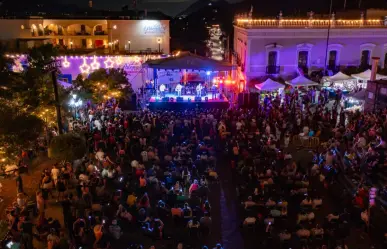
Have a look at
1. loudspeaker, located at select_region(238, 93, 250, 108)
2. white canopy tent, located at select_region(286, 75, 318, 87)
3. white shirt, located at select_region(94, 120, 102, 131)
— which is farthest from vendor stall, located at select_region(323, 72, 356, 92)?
white shirt, located at select_region(94, 120, 102, 131)

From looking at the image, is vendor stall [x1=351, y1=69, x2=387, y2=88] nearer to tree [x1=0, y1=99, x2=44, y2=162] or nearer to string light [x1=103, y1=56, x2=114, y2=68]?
string light [x1=103, y1=56, x2=114, y2=68]

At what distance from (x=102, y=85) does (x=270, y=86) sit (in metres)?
10.2

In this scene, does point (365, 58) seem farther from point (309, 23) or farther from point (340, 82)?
point (309, 23)

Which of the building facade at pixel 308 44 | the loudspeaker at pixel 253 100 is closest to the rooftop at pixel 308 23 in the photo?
the building facade at pixel 308 44

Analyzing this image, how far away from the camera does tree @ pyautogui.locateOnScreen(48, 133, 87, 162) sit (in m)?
12.9

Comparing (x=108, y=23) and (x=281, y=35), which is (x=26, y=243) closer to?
(x=281, y=35)

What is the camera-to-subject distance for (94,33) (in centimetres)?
3819

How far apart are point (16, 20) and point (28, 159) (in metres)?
24.3

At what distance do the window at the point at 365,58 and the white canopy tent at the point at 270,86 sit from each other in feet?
24.2

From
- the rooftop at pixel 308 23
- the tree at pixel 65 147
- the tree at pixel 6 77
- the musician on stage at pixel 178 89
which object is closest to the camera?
the tree at pixel 6 77

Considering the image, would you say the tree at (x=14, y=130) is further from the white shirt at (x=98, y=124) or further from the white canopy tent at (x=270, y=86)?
the white canopy tent at (x=270, y=86)

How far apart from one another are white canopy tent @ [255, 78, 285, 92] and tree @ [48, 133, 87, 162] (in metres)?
13.4

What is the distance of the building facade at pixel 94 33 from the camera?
3528 centimetres

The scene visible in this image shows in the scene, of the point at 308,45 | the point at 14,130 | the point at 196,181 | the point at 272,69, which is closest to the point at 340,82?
the point at 308,45
